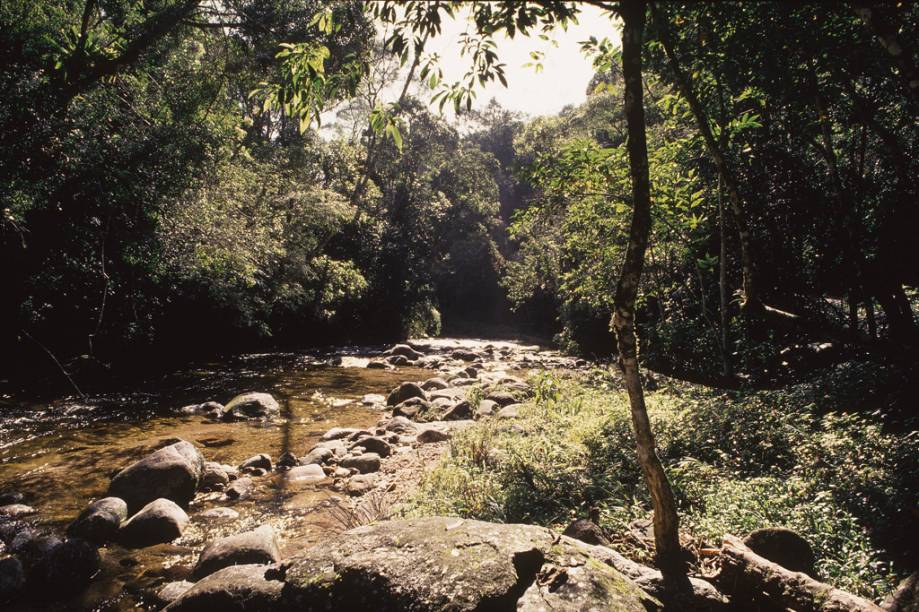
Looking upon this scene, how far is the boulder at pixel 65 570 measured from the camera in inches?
165

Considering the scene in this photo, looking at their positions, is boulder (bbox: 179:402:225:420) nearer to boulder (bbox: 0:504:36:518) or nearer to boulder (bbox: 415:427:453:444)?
boulder (bbox: 0:504:36:518)

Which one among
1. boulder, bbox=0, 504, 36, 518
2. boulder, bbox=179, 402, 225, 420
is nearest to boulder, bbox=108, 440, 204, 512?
boulder, bbox=0, 504, 36, 518

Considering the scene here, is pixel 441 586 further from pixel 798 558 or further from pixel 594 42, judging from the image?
pixel 594 42

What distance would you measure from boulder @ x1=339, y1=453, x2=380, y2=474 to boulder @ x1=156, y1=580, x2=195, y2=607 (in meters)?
3.19

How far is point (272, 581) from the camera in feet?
11.0

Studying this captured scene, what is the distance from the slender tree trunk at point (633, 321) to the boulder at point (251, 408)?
927 centimetres

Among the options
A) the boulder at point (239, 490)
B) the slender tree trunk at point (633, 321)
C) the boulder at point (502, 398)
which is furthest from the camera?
the boulder at point (502, 398)

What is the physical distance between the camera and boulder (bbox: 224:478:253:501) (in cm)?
642

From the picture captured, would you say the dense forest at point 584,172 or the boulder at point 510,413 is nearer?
Answer: the dense forest at point 584,172

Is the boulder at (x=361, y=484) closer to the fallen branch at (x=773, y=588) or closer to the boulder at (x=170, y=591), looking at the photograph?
the boulder at (x=170, y=591)

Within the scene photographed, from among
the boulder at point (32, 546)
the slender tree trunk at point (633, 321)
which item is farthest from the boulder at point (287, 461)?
the slender tree trunk at point (633, 321)


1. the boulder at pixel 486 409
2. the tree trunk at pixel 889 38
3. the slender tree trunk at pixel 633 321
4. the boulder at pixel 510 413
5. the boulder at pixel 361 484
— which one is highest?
the tree trunk at pixel 889 38

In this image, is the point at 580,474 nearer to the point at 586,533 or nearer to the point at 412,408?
the point at 586,533

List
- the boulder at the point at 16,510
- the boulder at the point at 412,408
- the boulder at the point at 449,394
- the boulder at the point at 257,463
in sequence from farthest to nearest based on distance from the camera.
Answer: the boulder at the point at 449,394 < the boulder at the point at 412,408 < the boulder at the point at 257,463 < the boulder at the point at 16,510
